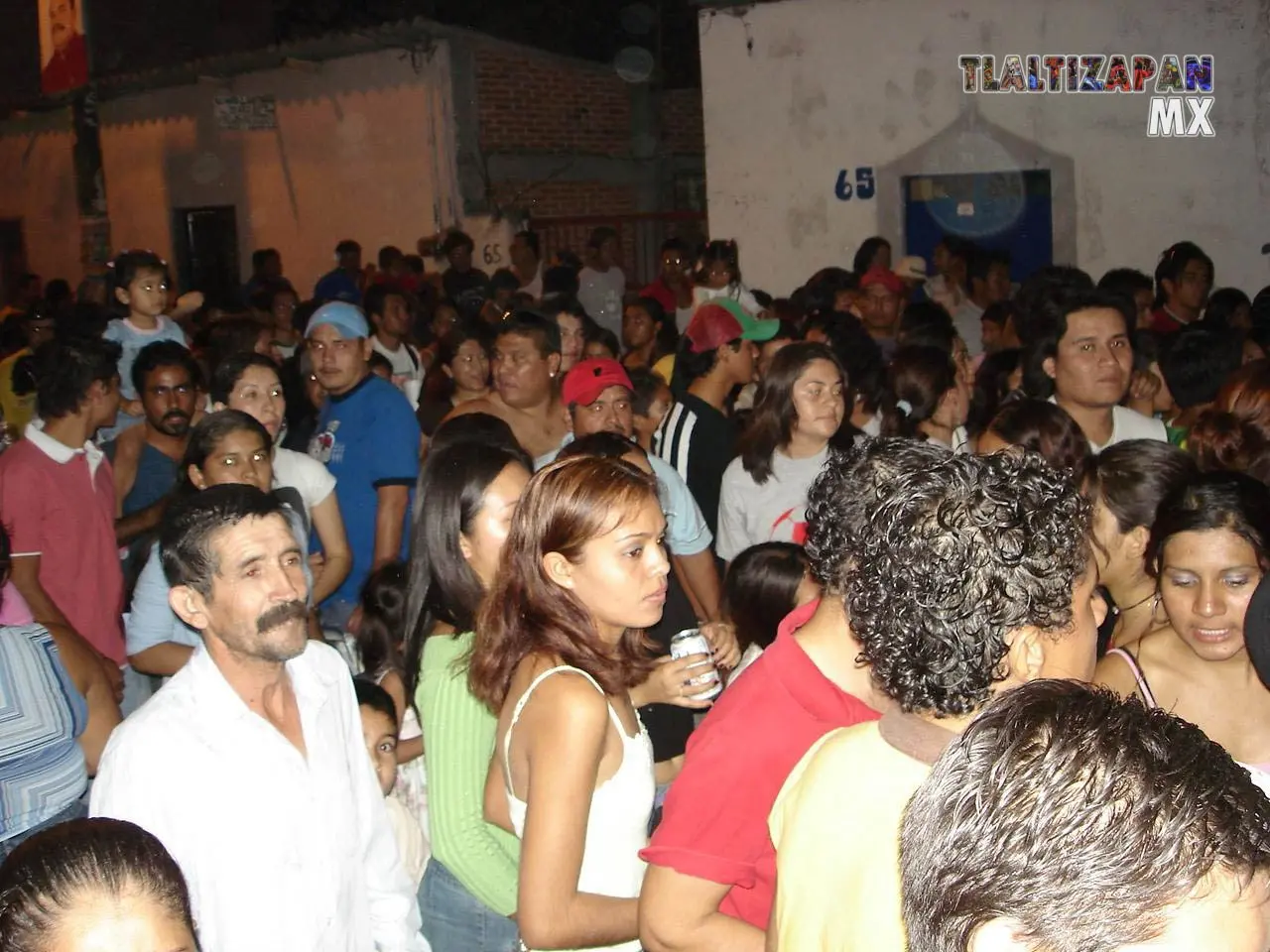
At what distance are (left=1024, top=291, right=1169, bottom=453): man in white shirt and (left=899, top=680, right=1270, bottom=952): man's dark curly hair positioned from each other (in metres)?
4.13

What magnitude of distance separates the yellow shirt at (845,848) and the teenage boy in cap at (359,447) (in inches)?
140

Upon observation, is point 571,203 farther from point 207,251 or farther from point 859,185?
point 207,251

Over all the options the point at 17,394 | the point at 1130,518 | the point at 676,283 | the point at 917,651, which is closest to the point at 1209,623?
the point at 1130,518

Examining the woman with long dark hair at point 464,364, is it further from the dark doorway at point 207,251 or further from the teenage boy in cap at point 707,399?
the dark doorway at point 207,251

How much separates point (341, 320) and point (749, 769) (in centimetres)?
410

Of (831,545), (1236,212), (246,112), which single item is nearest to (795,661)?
(831,545)

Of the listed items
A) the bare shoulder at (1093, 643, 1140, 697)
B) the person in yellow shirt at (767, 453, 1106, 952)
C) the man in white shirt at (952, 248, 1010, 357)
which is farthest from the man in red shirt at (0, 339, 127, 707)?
the man in white shirt at (952, 248, 1010, 357)

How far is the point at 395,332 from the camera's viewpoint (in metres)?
9.34

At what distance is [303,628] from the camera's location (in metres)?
2.91

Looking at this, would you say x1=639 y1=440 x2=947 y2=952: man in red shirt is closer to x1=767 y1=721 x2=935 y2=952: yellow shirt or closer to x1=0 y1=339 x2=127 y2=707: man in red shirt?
x1=767 y1=721 x2=935 y2=952: yellow shirt

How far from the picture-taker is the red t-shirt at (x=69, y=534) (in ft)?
15.9

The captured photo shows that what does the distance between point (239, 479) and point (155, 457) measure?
56.1 inches

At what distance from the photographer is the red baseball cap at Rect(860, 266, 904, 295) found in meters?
9.35

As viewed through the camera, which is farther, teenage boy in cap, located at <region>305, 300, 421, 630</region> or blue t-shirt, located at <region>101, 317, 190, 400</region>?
blue t-shirt, located at <region>101, 317, 190, 400</region>
